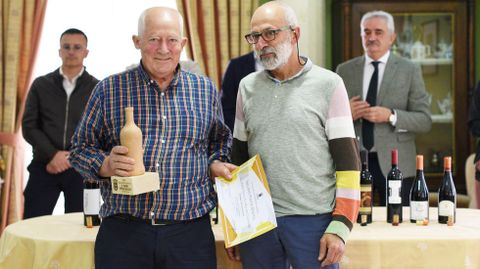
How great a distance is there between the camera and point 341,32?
4.92 meters

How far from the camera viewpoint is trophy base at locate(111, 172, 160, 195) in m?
Result: 1.91

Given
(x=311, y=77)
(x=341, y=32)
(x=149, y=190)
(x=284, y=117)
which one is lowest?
(x=149, y=190)

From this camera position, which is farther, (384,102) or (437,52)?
(437,52)

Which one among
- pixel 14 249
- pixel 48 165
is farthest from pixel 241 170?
pixel 48 165

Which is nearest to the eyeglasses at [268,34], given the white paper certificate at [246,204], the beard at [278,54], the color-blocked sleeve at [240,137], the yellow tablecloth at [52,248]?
the beard at [278,54]

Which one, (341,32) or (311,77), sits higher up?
(341,32)

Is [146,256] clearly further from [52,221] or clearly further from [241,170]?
[52,221]

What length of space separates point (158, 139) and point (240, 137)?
295mm

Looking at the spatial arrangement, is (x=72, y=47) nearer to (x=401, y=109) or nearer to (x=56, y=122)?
(x=56, y=122)

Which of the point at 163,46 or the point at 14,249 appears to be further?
the point at 14,249

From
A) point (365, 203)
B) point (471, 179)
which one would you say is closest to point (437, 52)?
point (471, 179)

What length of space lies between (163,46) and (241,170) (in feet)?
1.51

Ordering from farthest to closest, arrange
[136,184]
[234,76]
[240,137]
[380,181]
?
[234,76] → [380,181] → [240,137] → [136,184]

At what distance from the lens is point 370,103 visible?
371cm
